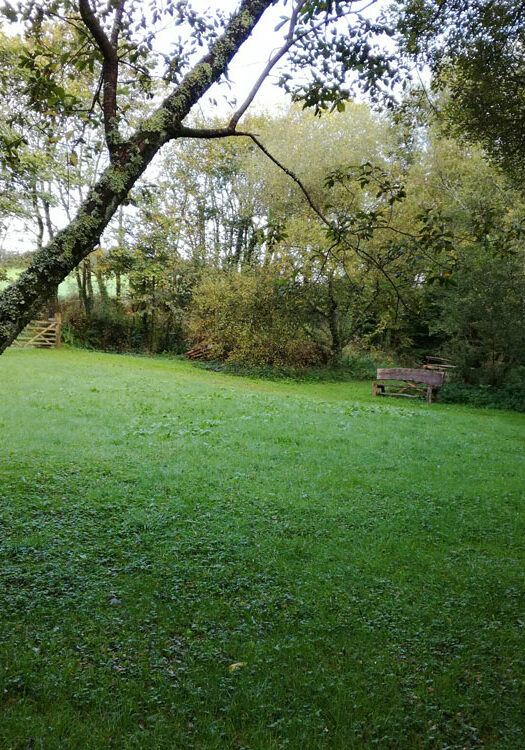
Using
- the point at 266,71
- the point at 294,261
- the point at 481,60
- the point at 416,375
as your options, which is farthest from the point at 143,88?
the point at 294,261

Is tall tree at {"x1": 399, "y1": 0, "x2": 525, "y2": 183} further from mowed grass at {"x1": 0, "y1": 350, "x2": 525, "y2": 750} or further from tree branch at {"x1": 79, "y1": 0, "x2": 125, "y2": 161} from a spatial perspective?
mowed grass at {"x1": 0, "y1": 350, "x2": 525, "y2": 750}

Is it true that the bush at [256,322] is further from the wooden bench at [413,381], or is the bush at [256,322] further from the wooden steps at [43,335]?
the wooden steps at [43,335]

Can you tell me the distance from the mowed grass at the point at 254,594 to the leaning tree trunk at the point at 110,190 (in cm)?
193

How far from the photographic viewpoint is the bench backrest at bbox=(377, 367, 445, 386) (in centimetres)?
1538

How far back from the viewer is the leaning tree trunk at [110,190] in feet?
9.81

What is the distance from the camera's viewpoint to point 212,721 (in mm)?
2605

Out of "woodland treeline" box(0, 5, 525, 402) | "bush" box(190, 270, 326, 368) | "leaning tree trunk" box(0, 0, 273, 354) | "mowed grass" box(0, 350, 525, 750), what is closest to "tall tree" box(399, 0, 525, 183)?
"leaning tree trunk" box(0, 0, 273, 354)

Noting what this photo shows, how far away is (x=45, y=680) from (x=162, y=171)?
2525 centimetres

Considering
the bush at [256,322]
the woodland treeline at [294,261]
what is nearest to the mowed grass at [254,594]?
the woodland treeline at [294,261]

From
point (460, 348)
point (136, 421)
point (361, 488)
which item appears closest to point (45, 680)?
point (361, 488)

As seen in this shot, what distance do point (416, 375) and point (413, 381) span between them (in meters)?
0.58

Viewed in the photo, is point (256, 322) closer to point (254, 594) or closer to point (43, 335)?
point (43, 335)

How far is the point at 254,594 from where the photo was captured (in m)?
3.79

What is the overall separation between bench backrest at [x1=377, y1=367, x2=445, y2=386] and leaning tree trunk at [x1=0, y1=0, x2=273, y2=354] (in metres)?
12.9
